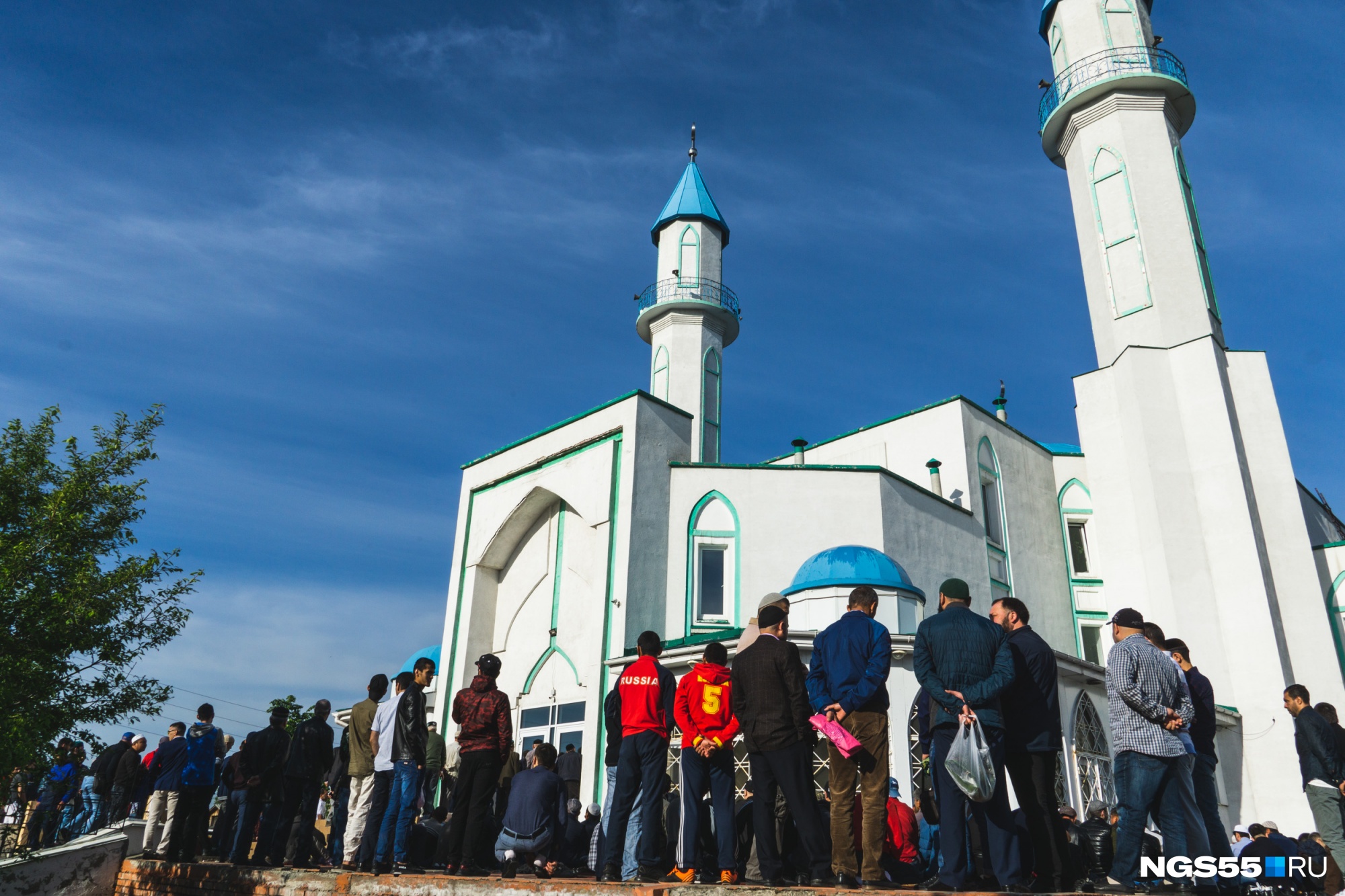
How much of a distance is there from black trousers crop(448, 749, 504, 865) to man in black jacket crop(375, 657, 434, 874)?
0.39 m

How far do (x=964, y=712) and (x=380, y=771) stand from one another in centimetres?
462

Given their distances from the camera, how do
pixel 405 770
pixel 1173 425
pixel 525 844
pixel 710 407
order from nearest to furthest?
pixel 525 844 < pixel 405 770 < pixel 1173 425 < pixel 710 407

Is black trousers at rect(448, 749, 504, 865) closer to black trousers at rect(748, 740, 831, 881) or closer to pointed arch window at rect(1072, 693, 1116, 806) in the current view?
black trousers at rect(748, 740, 831, 881)

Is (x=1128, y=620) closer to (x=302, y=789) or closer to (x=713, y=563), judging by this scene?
(x=302, y=789)

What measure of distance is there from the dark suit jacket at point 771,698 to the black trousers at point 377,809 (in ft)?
10.5

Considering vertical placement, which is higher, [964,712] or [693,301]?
[693,301]

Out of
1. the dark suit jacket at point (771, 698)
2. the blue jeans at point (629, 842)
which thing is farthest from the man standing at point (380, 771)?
the dark suit jacket at point (771, 698)

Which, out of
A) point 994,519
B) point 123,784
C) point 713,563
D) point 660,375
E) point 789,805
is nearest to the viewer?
point 789,805

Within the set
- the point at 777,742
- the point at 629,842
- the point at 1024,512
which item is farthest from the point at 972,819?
the point at 1024,512

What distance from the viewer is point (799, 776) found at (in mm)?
5543

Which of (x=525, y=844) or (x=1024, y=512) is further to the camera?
(x=1024, y=512)

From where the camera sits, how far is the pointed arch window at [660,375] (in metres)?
23.8

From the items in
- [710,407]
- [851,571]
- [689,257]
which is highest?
[689,257]

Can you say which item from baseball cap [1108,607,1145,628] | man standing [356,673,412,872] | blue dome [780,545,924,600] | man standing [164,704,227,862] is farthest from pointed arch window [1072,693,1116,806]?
man standing [164,704,227,862]
